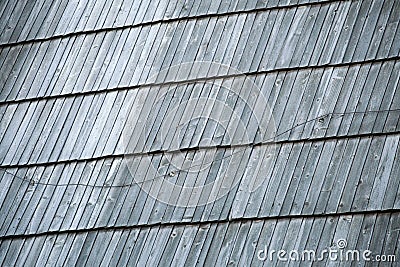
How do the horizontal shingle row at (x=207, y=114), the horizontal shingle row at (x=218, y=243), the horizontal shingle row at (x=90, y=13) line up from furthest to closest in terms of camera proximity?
1. the horizontal shingle row at (x=90, y=13)
2. the horizontal shingle row at (x=207, y=114)
3. the horizontal shingle row at (x=218, y=243)

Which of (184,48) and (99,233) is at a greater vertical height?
(184,48)

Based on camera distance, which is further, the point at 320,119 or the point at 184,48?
the point at 184,48

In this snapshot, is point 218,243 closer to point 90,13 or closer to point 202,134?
point 202,134

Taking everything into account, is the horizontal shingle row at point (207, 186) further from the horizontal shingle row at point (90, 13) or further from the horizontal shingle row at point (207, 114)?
the horizontal shingle row at point (90, 13)

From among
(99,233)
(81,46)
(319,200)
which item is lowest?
(99,233)

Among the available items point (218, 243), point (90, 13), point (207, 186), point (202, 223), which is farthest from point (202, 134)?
point (90, 13)

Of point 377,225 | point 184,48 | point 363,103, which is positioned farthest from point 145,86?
point 377,225

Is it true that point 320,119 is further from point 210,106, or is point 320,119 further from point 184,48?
point 184,48

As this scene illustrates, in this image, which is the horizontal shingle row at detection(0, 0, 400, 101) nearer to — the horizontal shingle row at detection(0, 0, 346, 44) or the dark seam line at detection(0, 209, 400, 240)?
the horizontal shingle row at detection(0, 0, 346, 44)

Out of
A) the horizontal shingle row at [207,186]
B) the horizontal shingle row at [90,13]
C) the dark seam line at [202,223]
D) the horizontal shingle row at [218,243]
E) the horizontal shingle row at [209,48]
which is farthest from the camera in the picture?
the horizontal shingle row at [90,13]

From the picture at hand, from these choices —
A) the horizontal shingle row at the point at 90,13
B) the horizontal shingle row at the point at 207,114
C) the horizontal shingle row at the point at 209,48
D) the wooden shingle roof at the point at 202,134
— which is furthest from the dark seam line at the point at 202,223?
the horizontal shingle row at the point at 90,13

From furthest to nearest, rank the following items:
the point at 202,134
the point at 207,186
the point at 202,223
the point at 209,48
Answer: the point at 209,48 < the point at 202,134 < the point at 207,186 < the point at 202,223

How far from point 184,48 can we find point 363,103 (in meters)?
1.99

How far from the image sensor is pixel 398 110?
A: 7.60 m
